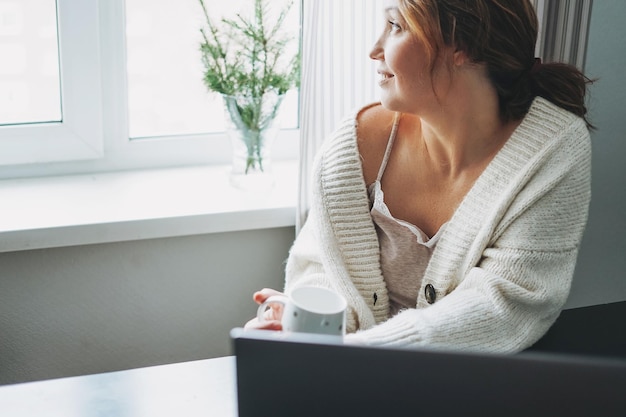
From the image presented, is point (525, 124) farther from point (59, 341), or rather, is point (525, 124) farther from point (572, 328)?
point (59, 341)

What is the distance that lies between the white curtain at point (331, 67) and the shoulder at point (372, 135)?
0.64 feet

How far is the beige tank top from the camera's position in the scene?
1.50 meters

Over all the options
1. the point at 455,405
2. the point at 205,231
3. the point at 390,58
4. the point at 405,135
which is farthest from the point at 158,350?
the point at 455,405

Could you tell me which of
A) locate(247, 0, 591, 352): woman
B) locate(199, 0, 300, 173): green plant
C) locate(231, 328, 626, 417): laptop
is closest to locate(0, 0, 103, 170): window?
locate(199, 0, 300, 173): green plant

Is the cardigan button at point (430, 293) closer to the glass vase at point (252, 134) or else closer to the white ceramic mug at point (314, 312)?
the white ceramic mug at point (314, 312)

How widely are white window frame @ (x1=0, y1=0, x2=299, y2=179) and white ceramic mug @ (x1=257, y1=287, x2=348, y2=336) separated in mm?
1031

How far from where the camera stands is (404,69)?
1431 millimetres

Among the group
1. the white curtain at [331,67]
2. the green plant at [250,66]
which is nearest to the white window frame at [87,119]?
the green plant at [250,66]

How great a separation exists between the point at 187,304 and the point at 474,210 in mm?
722

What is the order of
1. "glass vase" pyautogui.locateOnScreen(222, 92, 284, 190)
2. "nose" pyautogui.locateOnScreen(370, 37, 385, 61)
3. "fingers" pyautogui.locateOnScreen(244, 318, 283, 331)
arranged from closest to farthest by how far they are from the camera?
1. "fingers" pyautogui.locateOnScreen(244, 318, 283, 331)
2. "nose" pyautogui.locateOnScreen(370, 37, 385, 61)
3. "glass vase" pyautogui.locateOnScreen(222, 92, 284, 190)

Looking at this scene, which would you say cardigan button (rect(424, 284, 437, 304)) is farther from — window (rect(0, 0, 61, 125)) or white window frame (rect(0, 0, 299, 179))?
window (rect(0, 0, 61, 125))

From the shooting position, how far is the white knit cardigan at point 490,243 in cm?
133

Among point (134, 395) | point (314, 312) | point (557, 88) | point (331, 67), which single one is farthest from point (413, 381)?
point (331, 67)

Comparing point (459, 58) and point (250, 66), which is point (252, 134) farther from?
point (459, 58)
